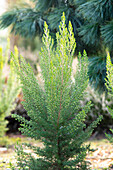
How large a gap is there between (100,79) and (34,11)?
1448 millimetres

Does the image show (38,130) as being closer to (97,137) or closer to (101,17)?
(101,17)

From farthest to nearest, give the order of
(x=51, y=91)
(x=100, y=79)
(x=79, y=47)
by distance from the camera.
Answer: (x=79, y=47) → (x=100, y=79) → (x=51, y=91)

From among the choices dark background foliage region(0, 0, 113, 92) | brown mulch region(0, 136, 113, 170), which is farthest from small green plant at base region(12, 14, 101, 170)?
dark background foliage region(0, 0, 113, 92)

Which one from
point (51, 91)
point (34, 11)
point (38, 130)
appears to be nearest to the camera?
point (51, 91)

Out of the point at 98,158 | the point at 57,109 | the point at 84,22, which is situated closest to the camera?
the point at 57,109

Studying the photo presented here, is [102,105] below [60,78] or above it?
above

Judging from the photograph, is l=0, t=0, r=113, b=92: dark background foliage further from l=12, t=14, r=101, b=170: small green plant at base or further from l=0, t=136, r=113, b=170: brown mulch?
l=0, t=136, r=113, b=170: brown mulch

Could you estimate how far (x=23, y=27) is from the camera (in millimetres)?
2662

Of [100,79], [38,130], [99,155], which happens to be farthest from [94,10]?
Result: [99,155]

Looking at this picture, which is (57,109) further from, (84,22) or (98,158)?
(98,158)

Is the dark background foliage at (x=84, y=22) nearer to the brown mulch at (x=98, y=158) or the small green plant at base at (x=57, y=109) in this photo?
the small green plant at base at (x=57, y=109)

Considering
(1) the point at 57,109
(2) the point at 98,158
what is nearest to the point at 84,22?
(1) the point at 57,109

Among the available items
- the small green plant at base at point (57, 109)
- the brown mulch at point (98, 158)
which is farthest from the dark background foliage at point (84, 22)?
the brown mulch at point (98, 158)

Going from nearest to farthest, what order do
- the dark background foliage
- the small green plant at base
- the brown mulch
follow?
the small green plant at base
the dark background foliage
the brown mulch
